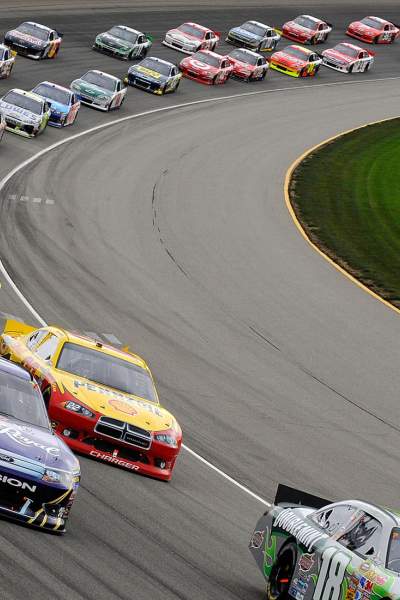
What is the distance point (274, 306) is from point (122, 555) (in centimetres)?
1627

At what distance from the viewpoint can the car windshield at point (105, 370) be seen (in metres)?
17.1

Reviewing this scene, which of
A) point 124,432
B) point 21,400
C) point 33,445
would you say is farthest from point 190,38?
point 33,445

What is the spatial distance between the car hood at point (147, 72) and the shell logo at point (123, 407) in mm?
36624

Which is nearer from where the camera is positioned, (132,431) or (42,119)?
(132,431)

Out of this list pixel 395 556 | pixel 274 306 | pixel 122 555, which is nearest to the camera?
pixel 395 556

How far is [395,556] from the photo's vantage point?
1102cm

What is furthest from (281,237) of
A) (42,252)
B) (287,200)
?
(42,252)

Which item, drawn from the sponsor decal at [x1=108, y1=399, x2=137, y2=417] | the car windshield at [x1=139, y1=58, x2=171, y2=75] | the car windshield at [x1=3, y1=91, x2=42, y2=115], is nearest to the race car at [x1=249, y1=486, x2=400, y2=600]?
the sponsor decal at [x1=108, y1=399, x2=137, y2=417]

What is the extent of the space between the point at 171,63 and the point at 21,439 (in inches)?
1717

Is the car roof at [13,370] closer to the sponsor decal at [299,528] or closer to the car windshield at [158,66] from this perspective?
the sponsor decal at [299,528]

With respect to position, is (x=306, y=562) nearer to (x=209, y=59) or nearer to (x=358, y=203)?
(x=358, y=203)

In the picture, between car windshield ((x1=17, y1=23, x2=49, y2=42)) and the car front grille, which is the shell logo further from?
car windshield ((x1=17, y1=23, x2=49, y2=42))

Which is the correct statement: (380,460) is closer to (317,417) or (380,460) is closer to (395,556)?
(317,417)

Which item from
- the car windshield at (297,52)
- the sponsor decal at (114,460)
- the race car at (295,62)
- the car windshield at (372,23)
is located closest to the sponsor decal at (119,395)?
the sponsor decal at (114,460)
